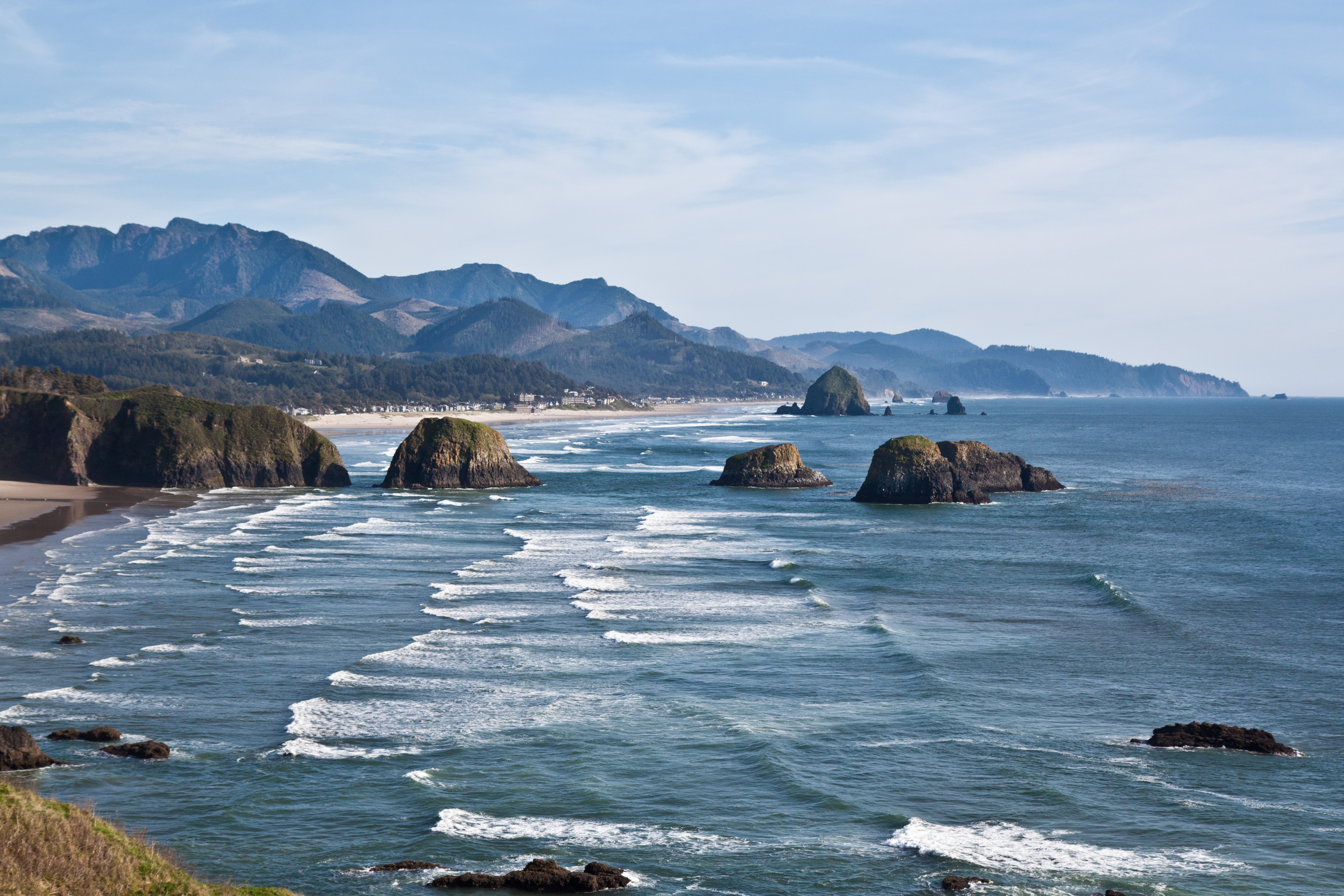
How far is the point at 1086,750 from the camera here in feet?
85.0

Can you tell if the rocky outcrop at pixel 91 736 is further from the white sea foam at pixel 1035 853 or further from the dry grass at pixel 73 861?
the white sea foam at pixel 1035 853

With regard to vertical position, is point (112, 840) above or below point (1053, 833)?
above

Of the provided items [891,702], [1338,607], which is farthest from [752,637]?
[1338,607]

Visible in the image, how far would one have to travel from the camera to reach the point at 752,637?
36906 millimetres

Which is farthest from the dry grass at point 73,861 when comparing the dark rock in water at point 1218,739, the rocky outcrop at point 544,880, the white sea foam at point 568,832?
the dark rock in water at point 1218,739

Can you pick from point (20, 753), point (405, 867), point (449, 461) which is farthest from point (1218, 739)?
point (449, 461)

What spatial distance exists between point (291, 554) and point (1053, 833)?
4039 cm

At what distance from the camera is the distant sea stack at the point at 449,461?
8700 centimetres

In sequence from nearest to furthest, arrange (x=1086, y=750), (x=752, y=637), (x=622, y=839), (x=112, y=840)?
1. (x=112, y=840)
2. (x=622, y=839)
3. (x=1086, y=750)
4. (x=752, y=637)

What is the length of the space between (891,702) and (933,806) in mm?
6962

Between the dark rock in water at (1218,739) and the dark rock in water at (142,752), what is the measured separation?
22.7 meters

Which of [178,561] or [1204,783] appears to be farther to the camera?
[178,561]

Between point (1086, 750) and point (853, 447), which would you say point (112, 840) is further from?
point (853, 447)

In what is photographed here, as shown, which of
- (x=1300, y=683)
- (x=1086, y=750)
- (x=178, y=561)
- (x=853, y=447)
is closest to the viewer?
(x=1086, y=750)
